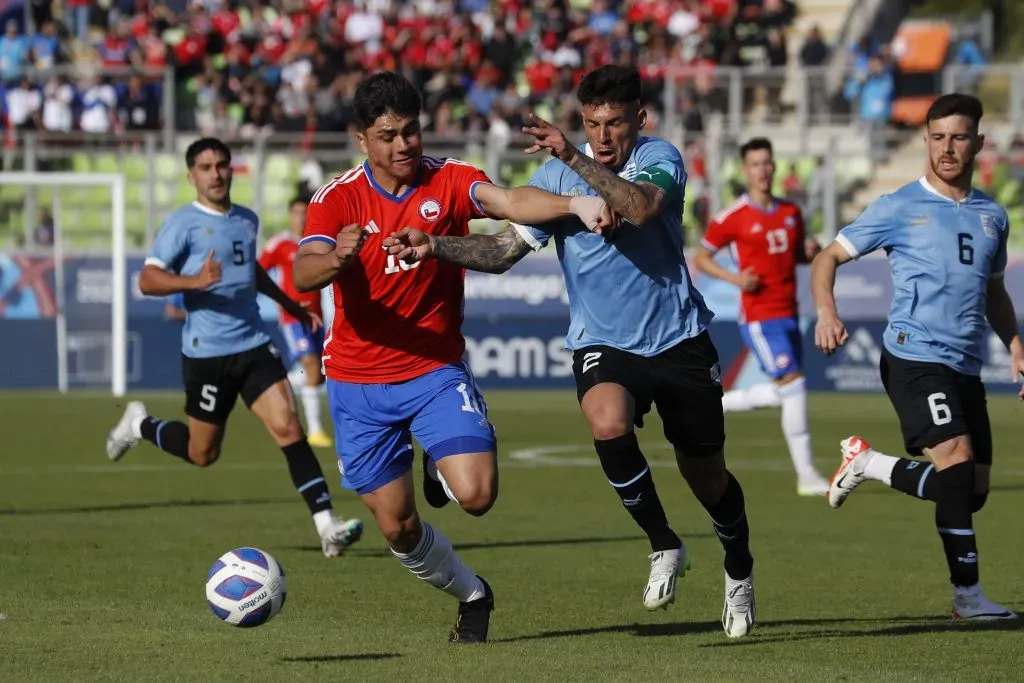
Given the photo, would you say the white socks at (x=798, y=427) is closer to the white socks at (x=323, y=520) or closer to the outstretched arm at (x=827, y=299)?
the white socks at (x=323, y=520)

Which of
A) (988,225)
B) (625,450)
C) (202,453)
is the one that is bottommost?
(202,453)

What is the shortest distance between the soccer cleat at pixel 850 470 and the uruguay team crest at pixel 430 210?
2.75 m

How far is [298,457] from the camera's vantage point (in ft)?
35.7

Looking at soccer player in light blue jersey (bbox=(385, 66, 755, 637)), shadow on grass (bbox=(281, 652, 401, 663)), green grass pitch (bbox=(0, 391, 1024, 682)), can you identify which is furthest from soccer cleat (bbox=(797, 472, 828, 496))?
shadow on grass (bbox=(281, 652, 401, 663))

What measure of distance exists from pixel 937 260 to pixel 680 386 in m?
1.57

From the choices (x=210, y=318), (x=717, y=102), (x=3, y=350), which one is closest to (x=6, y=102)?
(x=3, y=350)

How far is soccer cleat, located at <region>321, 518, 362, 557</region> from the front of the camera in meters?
10.2

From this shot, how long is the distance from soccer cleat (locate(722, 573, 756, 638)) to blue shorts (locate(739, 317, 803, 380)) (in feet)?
22.2

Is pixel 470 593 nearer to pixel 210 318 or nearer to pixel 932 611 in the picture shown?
pixel 932 611

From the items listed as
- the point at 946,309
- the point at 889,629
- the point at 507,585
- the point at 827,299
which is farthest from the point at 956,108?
the point at 507,585

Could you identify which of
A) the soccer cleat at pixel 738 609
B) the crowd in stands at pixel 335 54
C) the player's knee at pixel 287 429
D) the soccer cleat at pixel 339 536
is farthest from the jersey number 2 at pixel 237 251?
the crowd in stands at pixel 335 54

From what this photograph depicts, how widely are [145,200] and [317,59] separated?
489cm

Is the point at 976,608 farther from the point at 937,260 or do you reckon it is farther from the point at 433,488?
the point at 433,488

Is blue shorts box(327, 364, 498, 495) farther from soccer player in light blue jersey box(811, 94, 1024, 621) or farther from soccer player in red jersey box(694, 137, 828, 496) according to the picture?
soccer player in red jersey box(694, 137, 828, 496)
